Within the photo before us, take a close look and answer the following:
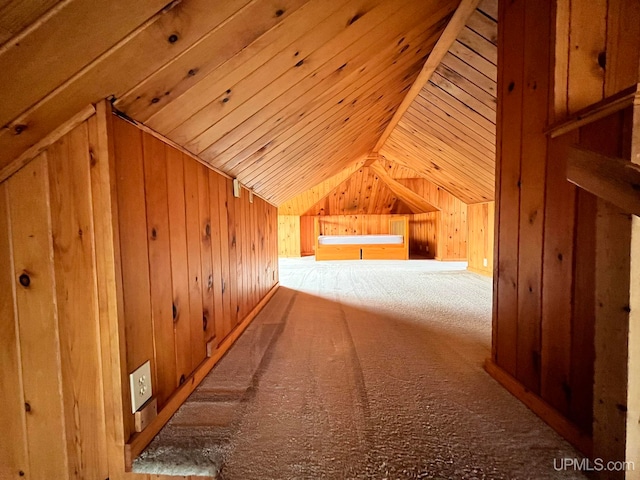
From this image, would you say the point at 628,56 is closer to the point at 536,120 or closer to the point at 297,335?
the point at 536,120

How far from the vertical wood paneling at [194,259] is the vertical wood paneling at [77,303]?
16.4 inches

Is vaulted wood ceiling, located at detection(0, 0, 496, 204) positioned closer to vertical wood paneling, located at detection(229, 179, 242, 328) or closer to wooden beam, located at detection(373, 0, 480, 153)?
wooden beam, located at detection(373, 0, 480, 153)

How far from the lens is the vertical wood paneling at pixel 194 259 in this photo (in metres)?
1.25

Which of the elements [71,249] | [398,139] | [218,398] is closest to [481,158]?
[398,139]

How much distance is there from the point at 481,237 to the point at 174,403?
14.4ft

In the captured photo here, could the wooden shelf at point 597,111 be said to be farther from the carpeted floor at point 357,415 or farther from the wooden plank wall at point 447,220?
the wooden plank wall at point 447,220

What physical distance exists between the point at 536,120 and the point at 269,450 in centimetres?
145

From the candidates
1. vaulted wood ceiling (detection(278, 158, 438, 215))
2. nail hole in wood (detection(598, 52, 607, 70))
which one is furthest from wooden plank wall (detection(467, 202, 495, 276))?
nail hole in wood (detection(598, 52, 607, 70))

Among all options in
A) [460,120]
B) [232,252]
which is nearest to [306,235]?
[460,120]

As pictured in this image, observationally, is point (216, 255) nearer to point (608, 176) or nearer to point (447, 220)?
point (608, 176)

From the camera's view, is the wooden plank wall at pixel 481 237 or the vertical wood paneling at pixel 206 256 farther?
the wooden plank wall at pixel 481 237

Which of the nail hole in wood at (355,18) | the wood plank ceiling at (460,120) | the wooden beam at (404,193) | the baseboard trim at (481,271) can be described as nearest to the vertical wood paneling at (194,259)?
the nail hole in wood at (355,18)

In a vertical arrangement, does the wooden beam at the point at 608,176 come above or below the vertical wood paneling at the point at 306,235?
above

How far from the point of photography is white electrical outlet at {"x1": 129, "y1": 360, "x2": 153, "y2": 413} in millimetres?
867
